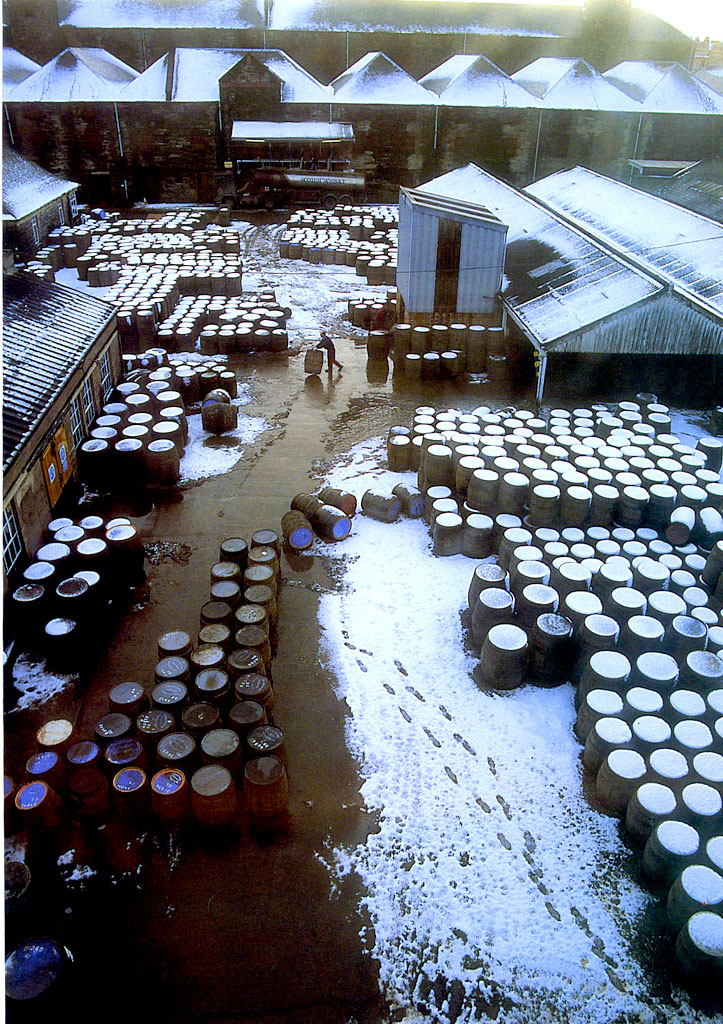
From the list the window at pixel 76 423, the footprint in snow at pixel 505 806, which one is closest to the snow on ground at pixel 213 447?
the window at pixel 76 423

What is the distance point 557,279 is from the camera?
63.8ft

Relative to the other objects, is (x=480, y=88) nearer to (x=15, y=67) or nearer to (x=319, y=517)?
(x=15, y=67)

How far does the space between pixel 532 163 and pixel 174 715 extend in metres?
47.2

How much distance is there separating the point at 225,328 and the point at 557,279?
10.4 meters

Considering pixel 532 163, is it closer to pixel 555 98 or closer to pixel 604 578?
pixel 555 98

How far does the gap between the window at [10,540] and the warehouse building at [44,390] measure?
2cm

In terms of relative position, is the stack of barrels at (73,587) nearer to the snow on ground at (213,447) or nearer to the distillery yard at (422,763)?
the distillery yard at (422,763)

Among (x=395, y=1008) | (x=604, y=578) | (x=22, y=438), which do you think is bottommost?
(x=395, y=1008)

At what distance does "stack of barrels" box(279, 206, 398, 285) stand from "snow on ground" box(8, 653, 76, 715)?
21.8 meters

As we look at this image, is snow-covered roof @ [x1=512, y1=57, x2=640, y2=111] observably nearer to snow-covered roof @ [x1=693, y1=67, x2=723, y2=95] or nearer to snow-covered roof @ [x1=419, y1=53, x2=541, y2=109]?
snow-covered roof @ [x1=419, y1=53, x2=541, y2=109]

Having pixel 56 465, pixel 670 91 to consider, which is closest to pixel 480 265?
pixel 56 465

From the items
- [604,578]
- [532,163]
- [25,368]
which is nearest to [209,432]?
[25,368]

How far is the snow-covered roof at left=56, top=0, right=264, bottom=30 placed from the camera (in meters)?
47.6

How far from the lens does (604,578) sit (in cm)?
1007
